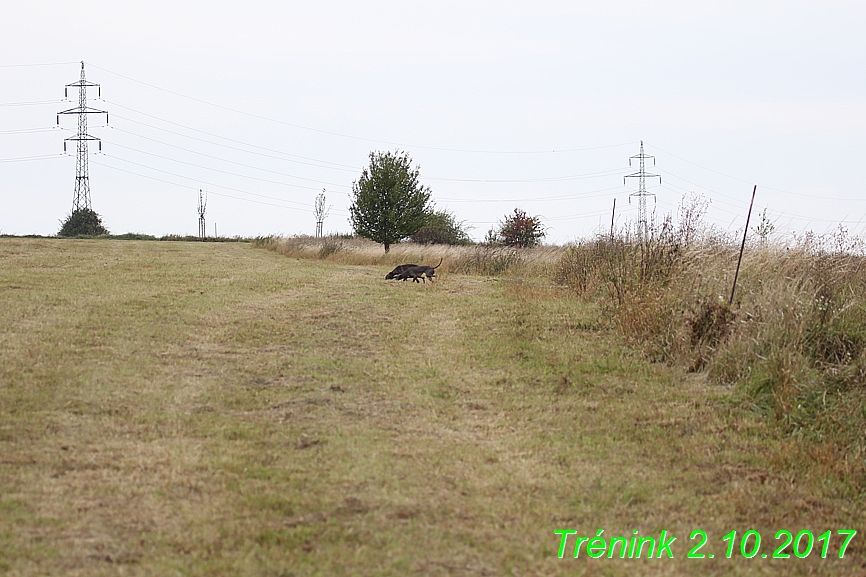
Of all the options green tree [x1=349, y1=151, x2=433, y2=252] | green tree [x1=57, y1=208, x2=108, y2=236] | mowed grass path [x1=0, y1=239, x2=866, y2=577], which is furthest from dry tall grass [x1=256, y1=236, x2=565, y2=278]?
green tree [x1=57, y1=208, x2=108, y2=236]

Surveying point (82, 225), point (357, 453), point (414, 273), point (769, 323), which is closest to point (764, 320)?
point (769, 323)

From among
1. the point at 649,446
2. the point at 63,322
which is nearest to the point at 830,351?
the point at 649,446

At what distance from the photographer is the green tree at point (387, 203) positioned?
1207 inches

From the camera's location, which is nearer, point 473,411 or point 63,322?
point 473,411

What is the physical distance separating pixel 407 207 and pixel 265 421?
81.7ft

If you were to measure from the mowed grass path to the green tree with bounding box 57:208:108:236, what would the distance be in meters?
33.9

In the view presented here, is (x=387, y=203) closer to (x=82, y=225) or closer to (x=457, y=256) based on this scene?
(x=457, y=256)

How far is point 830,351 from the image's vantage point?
8414 millimetres

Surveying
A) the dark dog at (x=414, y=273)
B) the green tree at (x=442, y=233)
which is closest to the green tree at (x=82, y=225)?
the green tree at (x=442, y=233)

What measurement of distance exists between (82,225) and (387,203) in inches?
774

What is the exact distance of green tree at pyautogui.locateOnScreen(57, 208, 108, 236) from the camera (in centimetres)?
4231

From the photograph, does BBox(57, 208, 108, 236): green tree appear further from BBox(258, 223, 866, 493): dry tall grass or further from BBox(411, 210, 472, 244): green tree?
BBox(258, 223, 866, 493): dry tall grass

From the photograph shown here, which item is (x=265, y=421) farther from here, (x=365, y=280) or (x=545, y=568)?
(x=365, y=280)

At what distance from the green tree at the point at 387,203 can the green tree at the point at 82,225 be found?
17.6m
